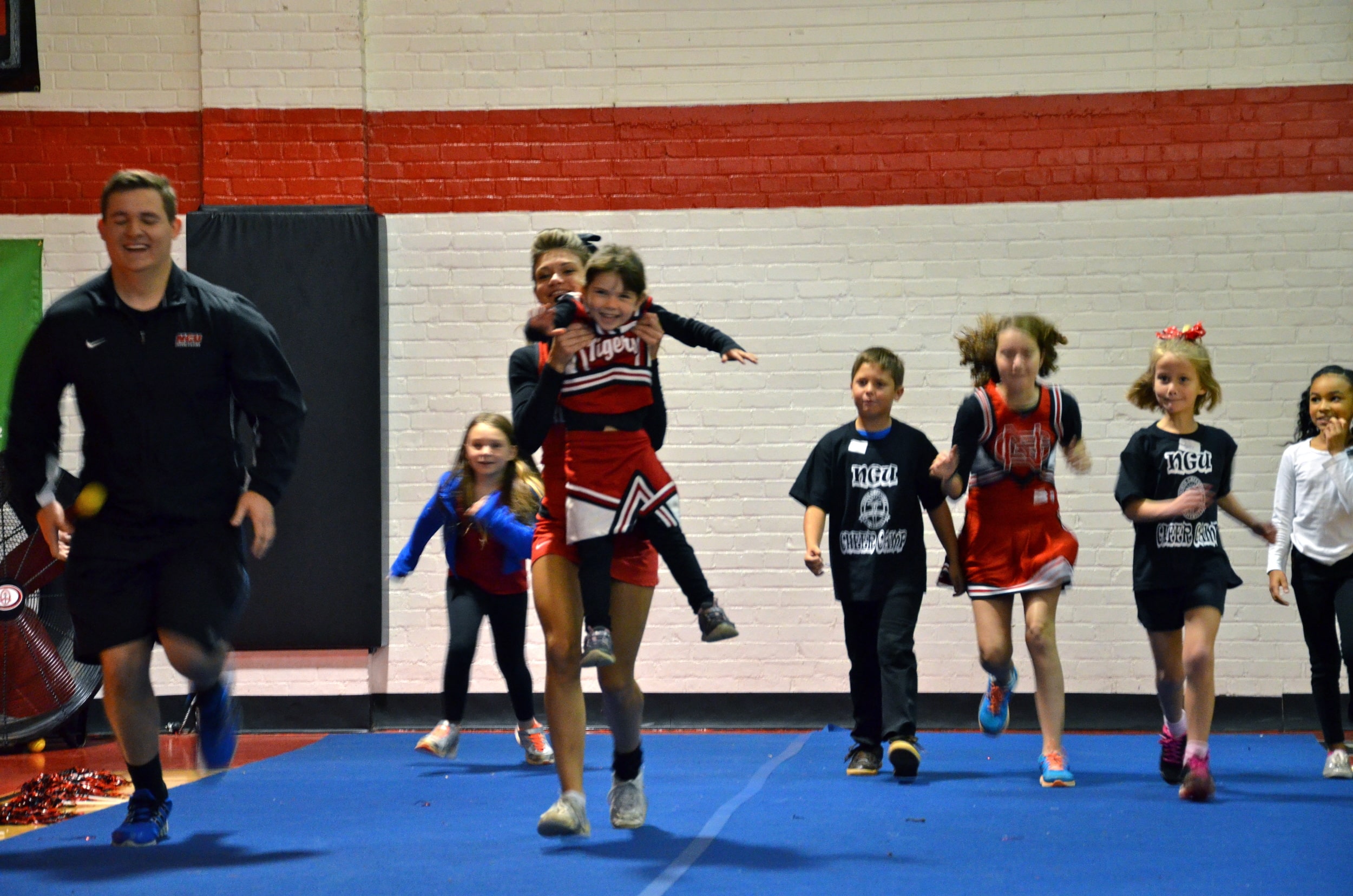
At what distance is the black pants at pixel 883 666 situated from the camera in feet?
17.2

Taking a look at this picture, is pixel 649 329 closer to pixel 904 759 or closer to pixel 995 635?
pixel 995 635

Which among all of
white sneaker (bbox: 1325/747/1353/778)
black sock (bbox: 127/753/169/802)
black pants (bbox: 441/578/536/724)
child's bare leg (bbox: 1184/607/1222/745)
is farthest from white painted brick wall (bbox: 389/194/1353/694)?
black sock (bbox: 127/753/169/802)

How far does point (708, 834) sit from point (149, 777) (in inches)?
64.8

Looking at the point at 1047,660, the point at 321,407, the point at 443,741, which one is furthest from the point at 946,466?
the point at 321,407

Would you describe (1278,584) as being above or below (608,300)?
below

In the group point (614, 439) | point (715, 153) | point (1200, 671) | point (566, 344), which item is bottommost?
point (1200, 671)

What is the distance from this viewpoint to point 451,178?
7531 mm

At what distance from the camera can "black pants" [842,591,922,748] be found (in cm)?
525

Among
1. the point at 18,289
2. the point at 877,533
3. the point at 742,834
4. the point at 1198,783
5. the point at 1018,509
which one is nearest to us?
the point at 742,834

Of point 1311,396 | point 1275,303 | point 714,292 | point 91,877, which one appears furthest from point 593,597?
point 1275,303

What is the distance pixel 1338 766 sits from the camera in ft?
16.8

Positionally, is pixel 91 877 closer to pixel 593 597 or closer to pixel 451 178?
pixel 593 597

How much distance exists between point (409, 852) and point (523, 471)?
7.71 ft

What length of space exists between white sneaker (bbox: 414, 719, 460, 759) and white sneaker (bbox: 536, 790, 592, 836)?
2144 millimetres
